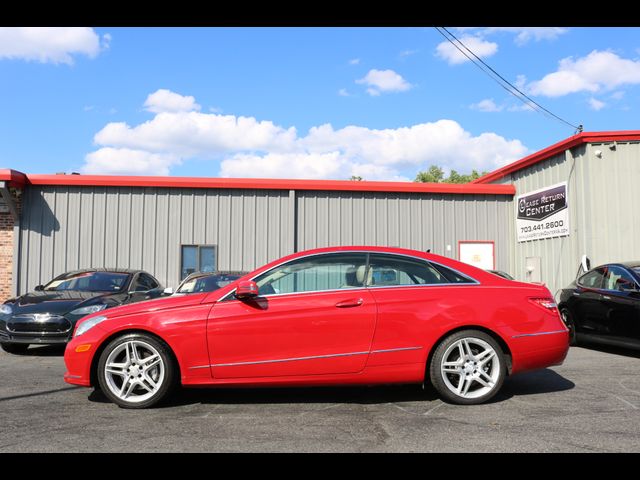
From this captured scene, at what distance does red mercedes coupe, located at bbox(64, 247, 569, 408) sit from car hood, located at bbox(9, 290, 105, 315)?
10.4 feet

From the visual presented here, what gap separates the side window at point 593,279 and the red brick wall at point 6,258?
1346 centimetres

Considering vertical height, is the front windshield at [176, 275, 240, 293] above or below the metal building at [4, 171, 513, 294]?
below

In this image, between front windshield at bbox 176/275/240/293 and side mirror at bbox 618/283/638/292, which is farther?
front windshield at bbox 176/275/240/293

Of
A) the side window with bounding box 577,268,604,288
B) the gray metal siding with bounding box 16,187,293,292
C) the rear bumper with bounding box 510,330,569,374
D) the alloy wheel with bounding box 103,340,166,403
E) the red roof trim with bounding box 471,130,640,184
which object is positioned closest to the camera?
the alloy wheel with bounding box 103,340,166,403

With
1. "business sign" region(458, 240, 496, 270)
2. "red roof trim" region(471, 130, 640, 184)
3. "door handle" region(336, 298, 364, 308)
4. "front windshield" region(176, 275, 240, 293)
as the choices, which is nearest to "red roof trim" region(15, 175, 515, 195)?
"business sign" region(458, 240, 496, 270)

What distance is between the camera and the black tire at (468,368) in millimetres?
4914

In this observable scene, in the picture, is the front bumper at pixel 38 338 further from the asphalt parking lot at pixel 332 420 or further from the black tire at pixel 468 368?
the black tire at pixel 468 368

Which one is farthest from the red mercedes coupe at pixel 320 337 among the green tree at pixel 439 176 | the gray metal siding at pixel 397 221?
the green tree at pixel 439 176

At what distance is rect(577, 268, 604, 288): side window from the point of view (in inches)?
331

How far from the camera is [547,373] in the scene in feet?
21.3

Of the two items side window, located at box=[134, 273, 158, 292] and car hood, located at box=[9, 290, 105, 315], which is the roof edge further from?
car hood, located at box=[9, 290, 105, 315]

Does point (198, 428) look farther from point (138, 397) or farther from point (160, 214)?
point (160, 214)
